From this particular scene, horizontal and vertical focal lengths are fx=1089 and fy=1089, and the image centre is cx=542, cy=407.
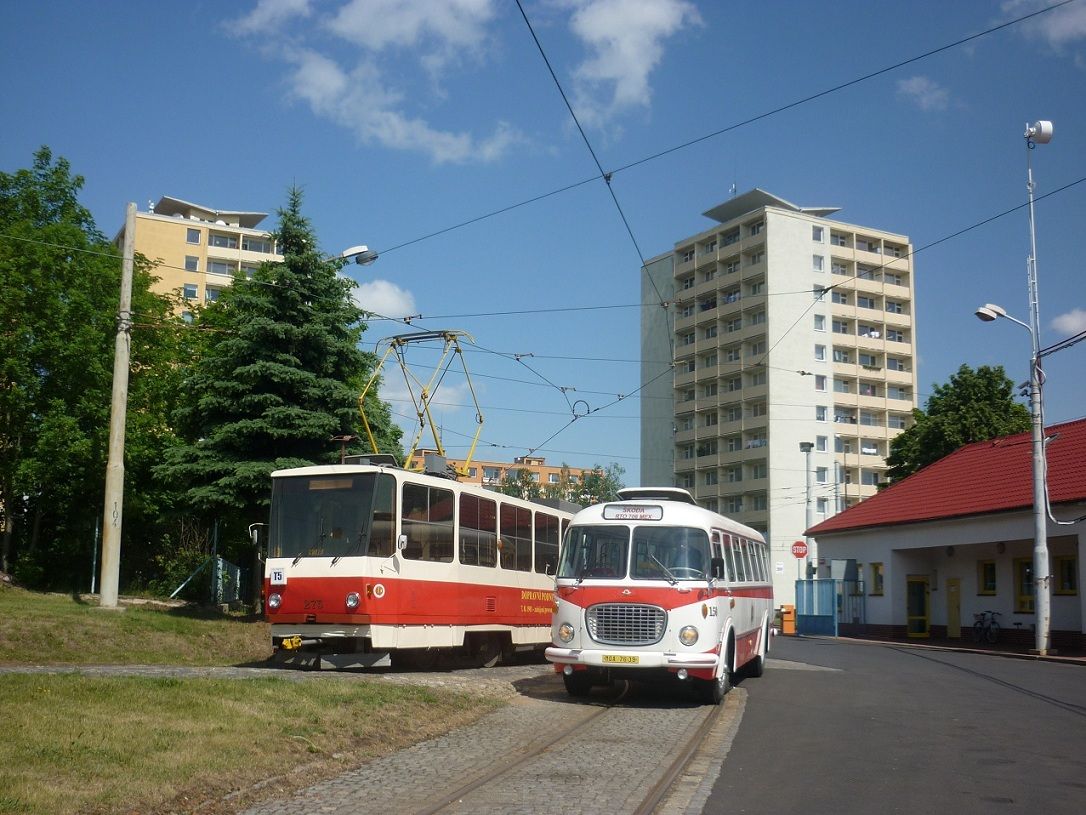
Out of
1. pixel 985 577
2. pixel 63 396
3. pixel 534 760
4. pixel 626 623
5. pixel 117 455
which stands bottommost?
pixel 534 760

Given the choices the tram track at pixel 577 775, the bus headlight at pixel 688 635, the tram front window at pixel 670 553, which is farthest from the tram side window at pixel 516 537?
the tram track at pixel 577 775

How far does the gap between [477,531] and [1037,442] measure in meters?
17.1

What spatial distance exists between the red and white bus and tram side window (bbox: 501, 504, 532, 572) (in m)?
4.92

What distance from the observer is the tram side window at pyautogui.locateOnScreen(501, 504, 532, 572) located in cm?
2030

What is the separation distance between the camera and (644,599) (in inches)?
565

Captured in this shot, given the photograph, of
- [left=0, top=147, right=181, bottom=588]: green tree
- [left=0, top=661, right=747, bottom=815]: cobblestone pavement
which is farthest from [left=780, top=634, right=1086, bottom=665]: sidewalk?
[left=0, top=147, right=181, bottom=588]: green tree

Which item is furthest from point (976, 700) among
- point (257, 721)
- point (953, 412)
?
point (953, 412)

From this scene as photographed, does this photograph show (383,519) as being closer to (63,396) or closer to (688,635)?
(688,635)

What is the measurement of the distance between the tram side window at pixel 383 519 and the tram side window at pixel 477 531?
2063 millimetres

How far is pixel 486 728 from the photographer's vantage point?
12.1 meters

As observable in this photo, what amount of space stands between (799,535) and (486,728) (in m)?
75.8

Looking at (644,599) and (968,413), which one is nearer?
(644,599)

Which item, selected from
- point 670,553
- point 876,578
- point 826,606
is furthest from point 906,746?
point 876,578

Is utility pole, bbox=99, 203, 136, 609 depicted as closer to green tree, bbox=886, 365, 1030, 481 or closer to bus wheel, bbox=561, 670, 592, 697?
bus wheel, bbox=561, 670, 592, 697
